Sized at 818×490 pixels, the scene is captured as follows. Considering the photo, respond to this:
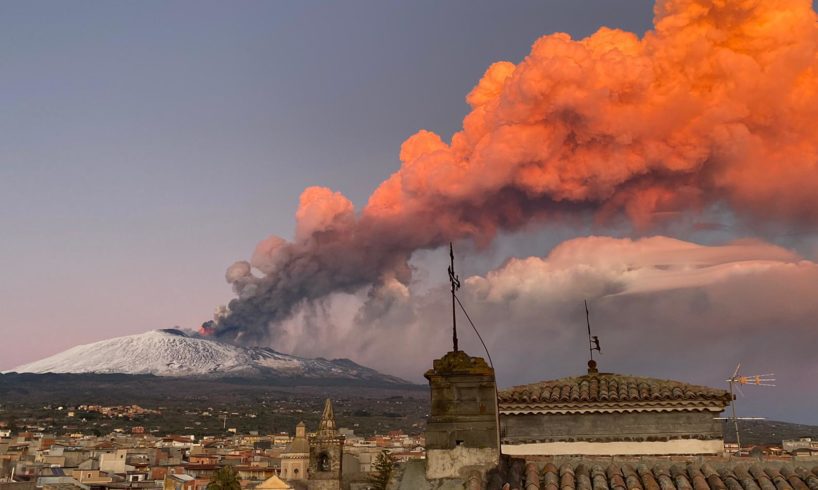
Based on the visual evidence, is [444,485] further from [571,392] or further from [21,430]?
[21,430]

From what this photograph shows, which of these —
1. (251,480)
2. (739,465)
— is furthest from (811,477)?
(251,480)

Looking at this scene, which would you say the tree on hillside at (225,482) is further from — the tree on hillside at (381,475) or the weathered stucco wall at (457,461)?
the weathered stucco wall at (457,461)

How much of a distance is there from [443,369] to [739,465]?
4.44 m

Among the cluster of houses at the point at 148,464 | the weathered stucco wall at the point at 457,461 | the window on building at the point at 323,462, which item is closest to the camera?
the weathered stucco wall at the point at 457,461

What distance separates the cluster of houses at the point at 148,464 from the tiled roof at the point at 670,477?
47237 millimetres

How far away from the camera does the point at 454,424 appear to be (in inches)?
379

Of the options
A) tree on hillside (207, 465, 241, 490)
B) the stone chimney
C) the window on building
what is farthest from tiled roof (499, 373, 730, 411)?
tree on hillside (207, 465, 241, 490)

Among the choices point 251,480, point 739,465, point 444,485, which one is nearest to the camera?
point 444,485

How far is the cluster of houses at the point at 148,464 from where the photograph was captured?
2623 inches

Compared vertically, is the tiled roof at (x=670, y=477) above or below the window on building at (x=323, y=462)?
above

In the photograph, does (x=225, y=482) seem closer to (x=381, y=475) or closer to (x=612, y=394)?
(x=381, y=475)

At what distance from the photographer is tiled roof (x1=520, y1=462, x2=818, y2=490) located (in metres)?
9.49

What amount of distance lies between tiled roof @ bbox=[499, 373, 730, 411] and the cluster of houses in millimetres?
42226

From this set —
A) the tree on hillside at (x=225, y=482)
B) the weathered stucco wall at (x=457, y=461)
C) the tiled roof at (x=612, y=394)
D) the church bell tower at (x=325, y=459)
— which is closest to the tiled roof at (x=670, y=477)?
the weathered stucco wall at (x=457, y=461)
